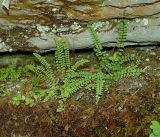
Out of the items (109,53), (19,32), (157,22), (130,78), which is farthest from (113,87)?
(19,32)

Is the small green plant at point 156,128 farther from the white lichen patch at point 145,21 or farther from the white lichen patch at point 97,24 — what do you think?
the white lichen patch at point 97,24

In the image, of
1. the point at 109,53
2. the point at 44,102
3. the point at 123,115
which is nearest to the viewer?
the point at 123,115

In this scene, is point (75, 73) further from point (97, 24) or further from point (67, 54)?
point (97, 24)

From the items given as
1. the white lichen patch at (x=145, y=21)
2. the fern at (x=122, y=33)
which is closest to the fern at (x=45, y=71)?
the fern at (x=122, y=33)

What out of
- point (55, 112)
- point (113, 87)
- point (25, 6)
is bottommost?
point (55, 112)

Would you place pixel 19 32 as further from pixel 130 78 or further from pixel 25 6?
pixel 130 78

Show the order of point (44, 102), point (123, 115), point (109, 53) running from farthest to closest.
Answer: point (109, 53), point (44, 102), point (123, 115)
